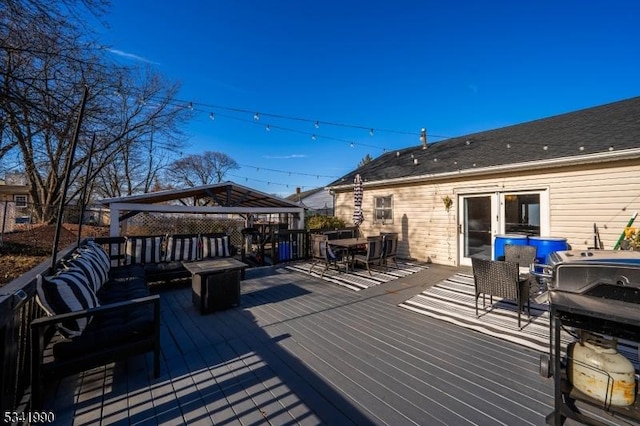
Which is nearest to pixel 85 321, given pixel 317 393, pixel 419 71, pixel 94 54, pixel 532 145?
pixel 317 393

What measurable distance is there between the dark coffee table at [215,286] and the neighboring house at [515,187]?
17.7 feet

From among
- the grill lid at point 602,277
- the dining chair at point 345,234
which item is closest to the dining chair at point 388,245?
the dining chair at point 345,234

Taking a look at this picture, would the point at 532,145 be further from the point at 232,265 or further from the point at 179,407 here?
the point at 179,407

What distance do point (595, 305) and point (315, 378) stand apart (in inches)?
77.3

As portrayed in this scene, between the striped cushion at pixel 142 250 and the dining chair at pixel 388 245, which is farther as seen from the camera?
the dining chair at pixel 388 245

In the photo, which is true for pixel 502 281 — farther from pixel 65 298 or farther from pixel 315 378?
pixel 65 298

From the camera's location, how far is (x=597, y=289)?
5.24ft

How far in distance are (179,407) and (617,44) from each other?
1161 cm

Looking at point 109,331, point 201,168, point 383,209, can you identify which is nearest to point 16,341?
point 109,331

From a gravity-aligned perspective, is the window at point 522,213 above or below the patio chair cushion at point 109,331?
above

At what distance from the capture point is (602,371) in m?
1.61

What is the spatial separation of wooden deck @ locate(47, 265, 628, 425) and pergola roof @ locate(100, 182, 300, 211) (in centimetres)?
315

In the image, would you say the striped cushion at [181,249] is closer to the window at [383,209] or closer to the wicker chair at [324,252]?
the wicker chair at [324,252]

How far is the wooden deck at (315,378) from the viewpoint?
1877 mm
